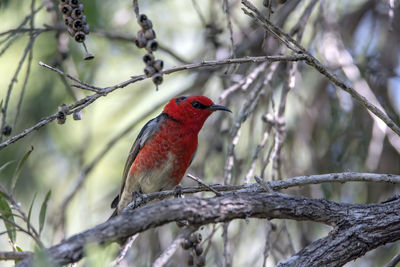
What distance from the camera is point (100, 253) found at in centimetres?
150

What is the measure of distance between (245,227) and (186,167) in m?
0.81

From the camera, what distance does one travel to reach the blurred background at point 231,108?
4523mm

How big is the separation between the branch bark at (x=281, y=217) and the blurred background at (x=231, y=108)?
1.33 meters

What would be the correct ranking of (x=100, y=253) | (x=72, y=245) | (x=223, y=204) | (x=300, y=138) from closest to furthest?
(x=100, y=253)
(x=72, y=245)
(x=223, y=204)
(x=300, y=138)

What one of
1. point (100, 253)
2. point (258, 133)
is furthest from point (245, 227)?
point (100, 253)

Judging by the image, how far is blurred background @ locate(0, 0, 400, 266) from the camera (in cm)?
452

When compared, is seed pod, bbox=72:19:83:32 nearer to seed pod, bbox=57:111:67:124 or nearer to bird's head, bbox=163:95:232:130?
seed pod, bbox=57:111:67:124

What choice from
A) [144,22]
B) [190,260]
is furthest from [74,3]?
[190,260]

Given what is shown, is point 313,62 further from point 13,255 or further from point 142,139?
point 142,139

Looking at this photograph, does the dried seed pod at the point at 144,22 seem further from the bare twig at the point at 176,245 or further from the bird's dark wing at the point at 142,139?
the bird's dark wing at the point at 142,139

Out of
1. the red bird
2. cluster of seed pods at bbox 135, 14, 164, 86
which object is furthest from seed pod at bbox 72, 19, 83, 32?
the red bird

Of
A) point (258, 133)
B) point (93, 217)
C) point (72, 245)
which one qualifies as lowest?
point (72, 245)

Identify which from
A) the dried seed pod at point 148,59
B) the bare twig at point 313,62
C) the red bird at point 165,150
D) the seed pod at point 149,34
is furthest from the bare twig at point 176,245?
the red bird at point 165,150

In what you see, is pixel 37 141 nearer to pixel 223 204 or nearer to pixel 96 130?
pixel 96 130
